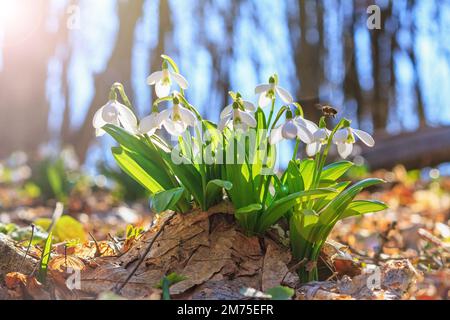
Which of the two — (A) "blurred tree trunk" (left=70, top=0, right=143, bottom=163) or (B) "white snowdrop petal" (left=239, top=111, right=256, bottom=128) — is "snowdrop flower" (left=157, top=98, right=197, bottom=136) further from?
(A) "blurred tree trunk" (left=70, top=0, right=143, bottom=163)

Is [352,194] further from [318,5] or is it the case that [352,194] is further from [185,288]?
[318,5]

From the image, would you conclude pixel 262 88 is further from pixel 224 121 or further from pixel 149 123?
pixel 149 123

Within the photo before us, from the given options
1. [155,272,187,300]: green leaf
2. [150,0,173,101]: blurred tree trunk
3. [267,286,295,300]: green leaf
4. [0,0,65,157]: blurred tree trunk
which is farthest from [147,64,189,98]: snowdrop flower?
[0,0,65,157]: blurred tree trunk

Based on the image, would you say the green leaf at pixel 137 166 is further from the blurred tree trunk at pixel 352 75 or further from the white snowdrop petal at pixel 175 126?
the blurred tree trunk at pixel 352 75

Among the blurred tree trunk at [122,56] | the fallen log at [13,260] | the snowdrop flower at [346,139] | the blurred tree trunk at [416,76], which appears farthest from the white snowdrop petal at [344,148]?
the blurred tree trunk at [122,56]

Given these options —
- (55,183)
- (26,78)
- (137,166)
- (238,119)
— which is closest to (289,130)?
(238,119)
